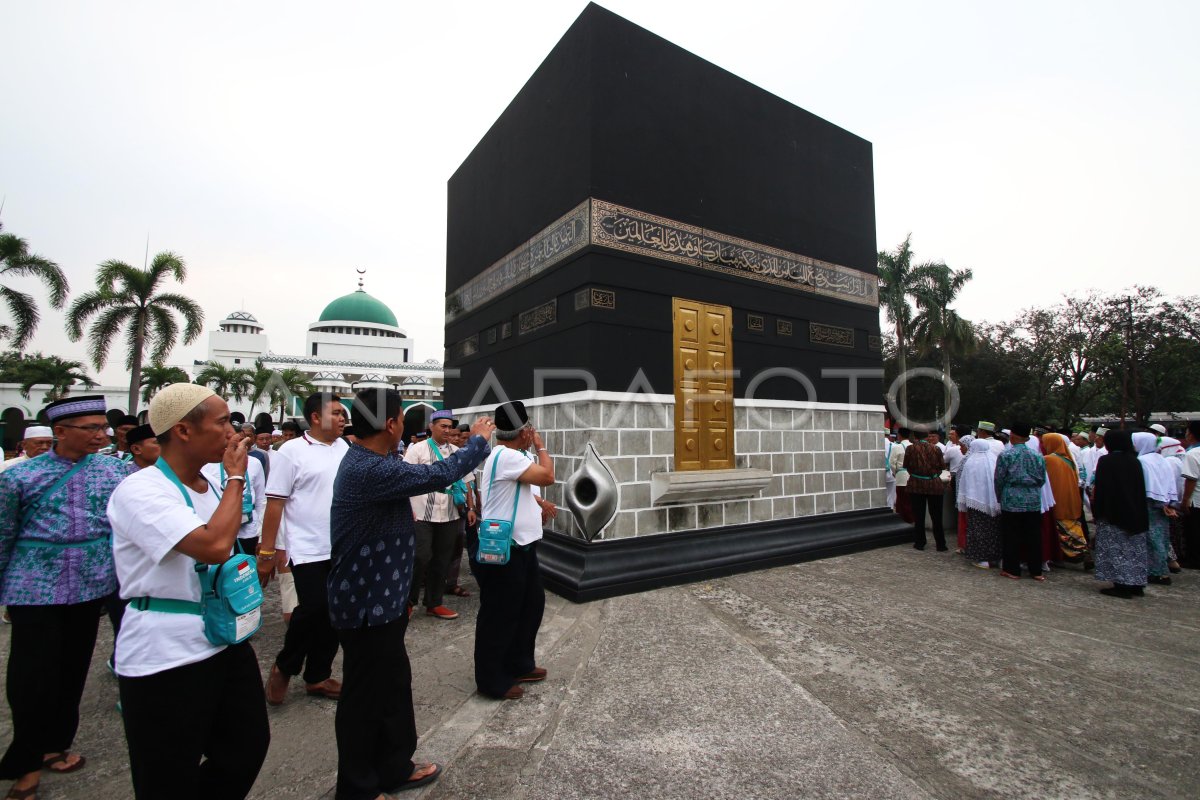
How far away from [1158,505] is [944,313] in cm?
2178

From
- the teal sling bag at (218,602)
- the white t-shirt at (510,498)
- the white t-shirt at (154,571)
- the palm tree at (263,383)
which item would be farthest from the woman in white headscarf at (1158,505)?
the palm tree at (263,383)

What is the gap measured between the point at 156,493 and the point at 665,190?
18.0ft

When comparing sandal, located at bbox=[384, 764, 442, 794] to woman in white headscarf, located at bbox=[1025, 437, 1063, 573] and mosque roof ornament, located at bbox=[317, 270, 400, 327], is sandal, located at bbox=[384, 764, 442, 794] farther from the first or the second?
mosque roof ornament, located at bbox=[317, 270, 400, 327]

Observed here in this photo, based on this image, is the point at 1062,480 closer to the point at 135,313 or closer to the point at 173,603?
the point at 173,603

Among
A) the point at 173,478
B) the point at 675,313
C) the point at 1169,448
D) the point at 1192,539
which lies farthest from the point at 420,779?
the point at 1169,448

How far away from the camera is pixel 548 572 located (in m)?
5.44

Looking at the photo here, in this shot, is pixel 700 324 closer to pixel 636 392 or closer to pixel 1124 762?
pixel 636 392

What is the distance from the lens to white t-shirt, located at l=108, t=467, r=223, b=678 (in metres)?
1.69

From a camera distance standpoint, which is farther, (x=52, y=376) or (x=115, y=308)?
(x=52, y=376)

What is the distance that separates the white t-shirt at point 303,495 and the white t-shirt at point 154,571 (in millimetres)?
1538

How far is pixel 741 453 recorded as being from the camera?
21.1 ft

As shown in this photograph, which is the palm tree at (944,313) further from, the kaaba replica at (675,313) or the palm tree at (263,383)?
the palm tree at (263,383)

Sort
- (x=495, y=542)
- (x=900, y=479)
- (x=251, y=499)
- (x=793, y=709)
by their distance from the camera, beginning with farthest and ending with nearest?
(x=900, y=479) → (x=251, y=499) → (x=495, y=542) → (x=793, y=709)

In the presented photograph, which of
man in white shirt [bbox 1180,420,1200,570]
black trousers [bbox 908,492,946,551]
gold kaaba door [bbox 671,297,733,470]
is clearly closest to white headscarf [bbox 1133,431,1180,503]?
man in white shirt [bbox 1180,420,1200,570]
